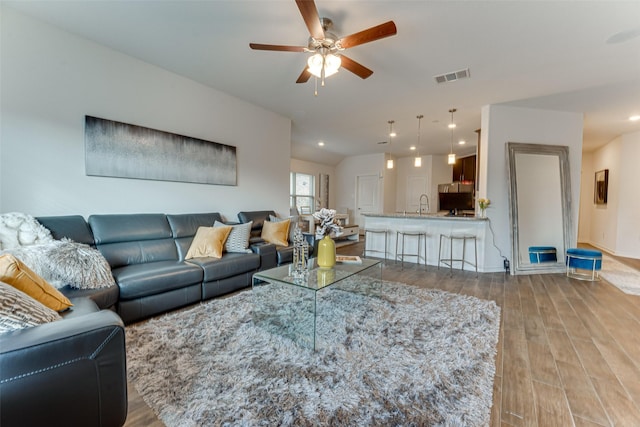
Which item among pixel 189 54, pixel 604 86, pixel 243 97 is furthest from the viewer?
pixel 243 97

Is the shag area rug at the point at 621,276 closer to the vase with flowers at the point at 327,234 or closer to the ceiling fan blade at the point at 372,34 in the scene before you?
the vase with flowers at the point at 327,234

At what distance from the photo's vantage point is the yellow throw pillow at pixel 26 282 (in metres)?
1.29

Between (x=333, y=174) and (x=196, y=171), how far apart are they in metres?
6.11

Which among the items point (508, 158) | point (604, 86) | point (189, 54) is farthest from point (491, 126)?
point (189, 54)

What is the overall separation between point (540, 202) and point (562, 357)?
335 cm

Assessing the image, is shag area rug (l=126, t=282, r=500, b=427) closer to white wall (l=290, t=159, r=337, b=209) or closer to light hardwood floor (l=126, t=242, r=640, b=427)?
light hardwood floor (l=126, t=242, r=640, b=427)

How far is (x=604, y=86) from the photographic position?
3416 millimetres

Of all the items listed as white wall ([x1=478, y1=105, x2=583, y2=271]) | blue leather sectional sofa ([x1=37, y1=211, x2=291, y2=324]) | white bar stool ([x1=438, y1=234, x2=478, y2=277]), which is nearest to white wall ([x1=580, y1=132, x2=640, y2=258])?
white wall ([x1=478, y1=105, x2=583, y2=271])

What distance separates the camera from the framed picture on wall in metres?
6.05

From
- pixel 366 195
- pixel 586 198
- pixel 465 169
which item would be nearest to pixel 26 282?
pixel 366 195

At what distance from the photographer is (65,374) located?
987 millimetres

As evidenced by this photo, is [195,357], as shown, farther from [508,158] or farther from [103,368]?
[508,158]

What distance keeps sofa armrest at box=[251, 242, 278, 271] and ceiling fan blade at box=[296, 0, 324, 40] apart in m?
2.47

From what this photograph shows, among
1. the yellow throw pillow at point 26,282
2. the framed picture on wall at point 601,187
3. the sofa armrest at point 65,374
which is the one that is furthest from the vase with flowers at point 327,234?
the framed picture on wall at point 601,187
